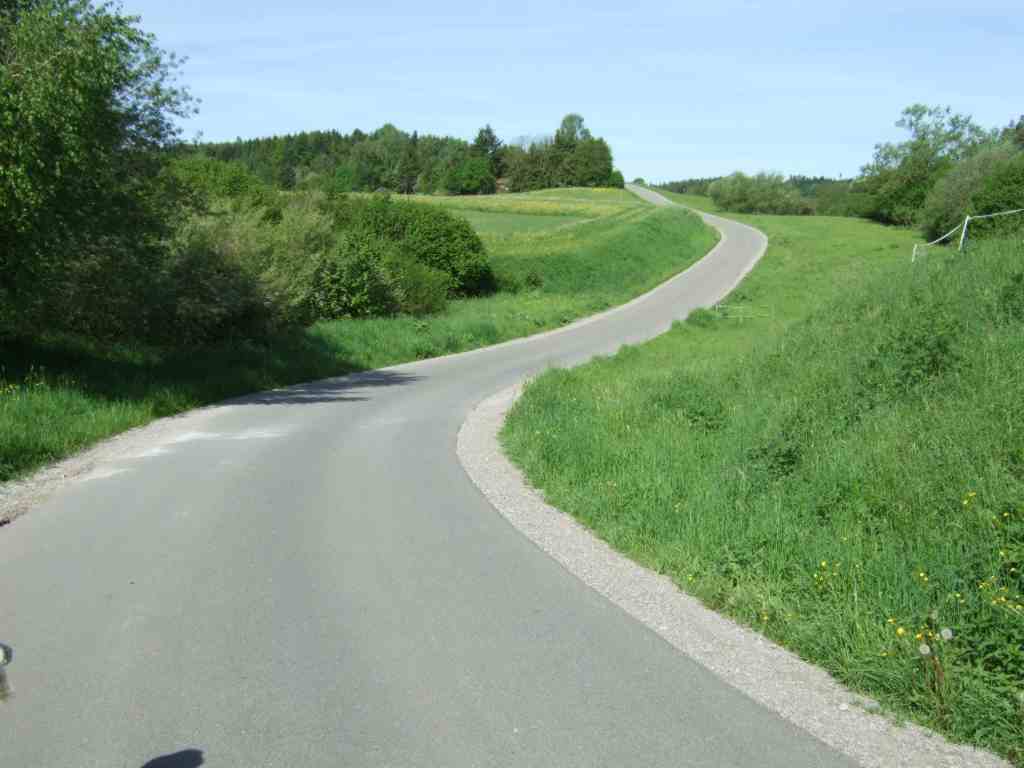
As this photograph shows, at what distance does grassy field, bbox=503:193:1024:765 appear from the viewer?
548 centimetres

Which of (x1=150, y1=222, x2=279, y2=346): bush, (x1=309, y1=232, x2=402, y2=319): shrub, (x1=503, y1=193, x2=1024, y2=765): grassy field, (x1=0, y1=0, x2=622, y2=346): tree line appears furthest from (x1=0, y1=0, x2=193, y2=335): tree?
(x1=309, y1=232, x2=402, y2=319): shrub

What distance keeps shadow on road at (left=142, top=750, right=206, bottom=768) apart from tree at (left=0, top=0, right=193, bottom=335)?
431 inches

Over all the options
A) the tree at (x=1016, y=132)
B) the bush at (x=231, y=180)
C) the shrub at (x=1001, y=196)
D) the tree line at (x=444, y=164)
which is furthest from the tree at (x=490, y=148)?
the shrub at (x=1001, y=196)

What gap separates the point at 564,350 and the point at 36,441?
1781 cm

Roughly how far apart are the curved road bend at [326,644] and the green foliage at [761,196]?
12071cm

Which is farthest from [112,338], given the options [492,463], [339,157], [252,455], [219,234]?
[339,157]

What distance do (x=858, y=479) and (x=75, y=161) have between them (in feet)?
38.5

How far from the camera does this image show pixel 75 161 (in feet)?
45.0

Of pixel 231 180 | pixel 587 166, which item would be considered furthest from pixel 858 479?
pixel 587 166

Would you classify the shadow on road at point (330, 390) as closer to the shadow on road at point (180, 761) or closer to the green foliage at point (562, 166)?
the shadow on road at point (180, 761)

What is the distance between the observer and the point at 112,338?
20.3m

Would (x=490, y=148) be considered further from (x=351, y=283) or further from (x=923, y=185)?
(x=351, y=283)

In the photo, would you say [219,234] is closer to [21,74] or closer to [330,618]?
[21,74]

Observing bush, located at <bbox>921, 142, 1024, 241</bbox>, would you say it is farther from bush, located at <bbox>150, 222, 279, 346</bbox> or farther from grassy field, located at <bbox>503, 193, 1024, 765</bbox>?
grassy field, located at <bbox>503, 193, 1024, 765</bbox>
